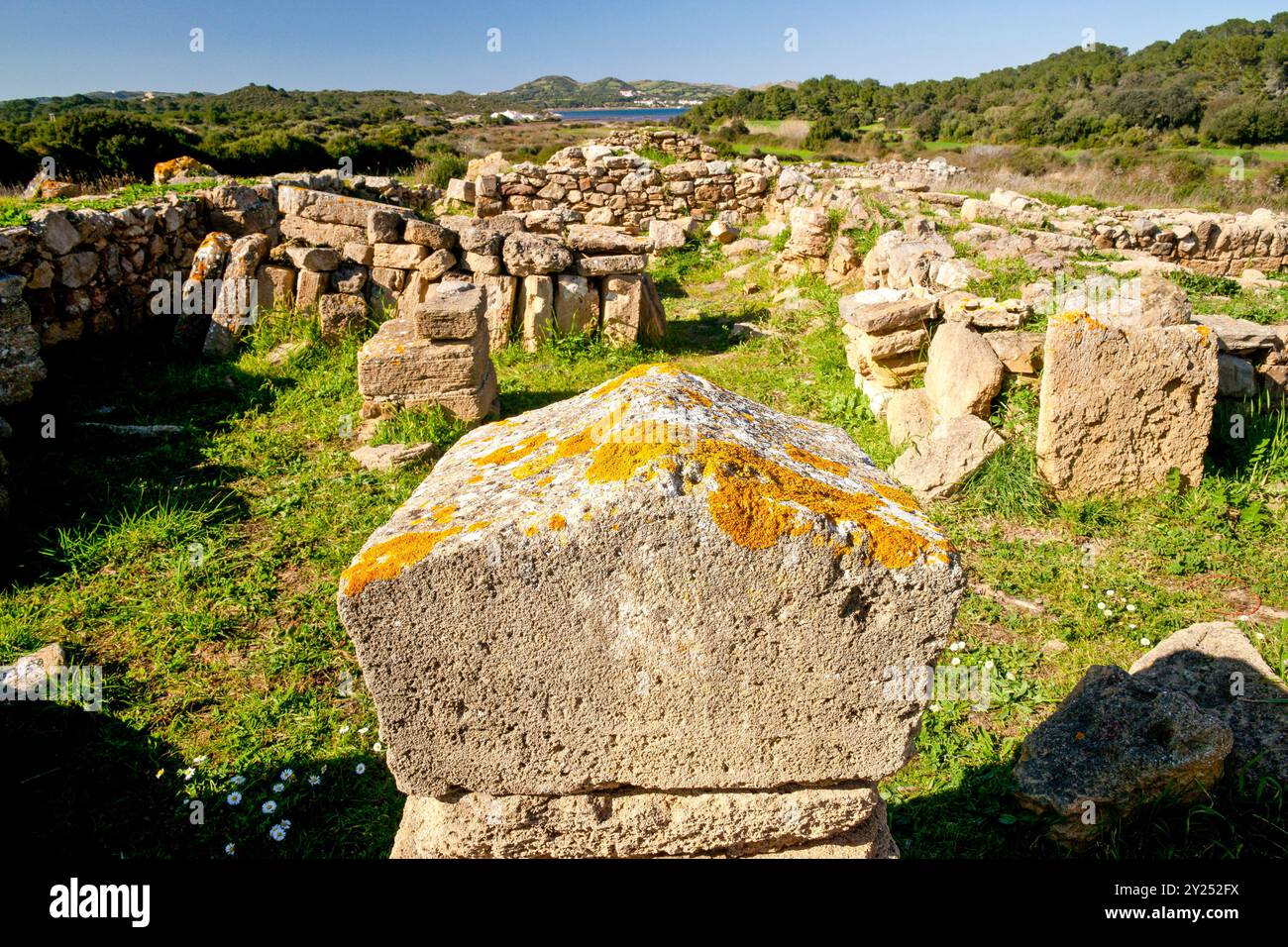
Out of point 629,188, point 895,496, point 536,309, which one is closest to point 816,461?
point 895,496

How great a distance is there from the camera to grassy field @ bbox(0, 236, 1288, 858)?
3281 millimetres

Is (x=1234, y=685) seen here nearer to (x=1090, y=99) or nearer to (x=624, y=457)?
(x=624, y=457)

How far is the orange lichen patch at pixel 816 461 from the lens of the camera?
2042 millimetres

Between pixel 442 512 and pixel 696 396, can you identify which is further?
pixel 696 396

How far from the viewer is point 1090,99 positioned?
114 ft

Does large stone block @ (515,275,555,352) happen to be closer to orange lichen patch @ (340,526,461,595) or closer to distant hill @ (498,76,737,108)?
orange lichen patch @ (340,526,461,595)

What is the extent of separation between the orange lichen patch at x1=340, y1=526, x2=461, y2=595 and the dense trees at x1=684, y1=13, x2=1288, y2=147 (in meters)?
28.8

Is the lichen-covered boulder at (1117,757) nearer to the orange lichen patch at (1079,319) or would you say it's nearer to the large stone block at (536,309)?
the orange lichen patch at (1079,319)

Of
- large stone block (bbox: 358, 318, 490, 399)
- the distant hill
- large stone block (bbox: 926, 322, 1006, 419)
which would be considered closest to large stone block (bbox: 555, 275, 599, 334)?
large stone block (bbox: 358, 318, 490, 399)

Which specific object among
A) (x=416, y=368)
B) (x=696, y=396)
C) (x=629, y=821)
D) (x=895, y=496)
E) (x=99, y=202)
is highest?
(x=99, y=202)

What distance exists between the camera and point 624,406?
2035mm

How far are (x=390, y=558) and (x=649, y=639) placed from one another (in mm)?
583

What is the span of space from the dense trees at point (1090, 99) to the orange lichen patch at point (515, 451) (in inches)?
1113

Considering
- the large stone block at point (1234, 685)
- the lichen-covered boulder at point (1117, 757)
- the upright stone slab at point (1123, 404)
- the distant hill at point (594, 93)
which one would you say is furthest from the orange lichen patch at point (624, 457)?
the distant hill at point (594, 93)
